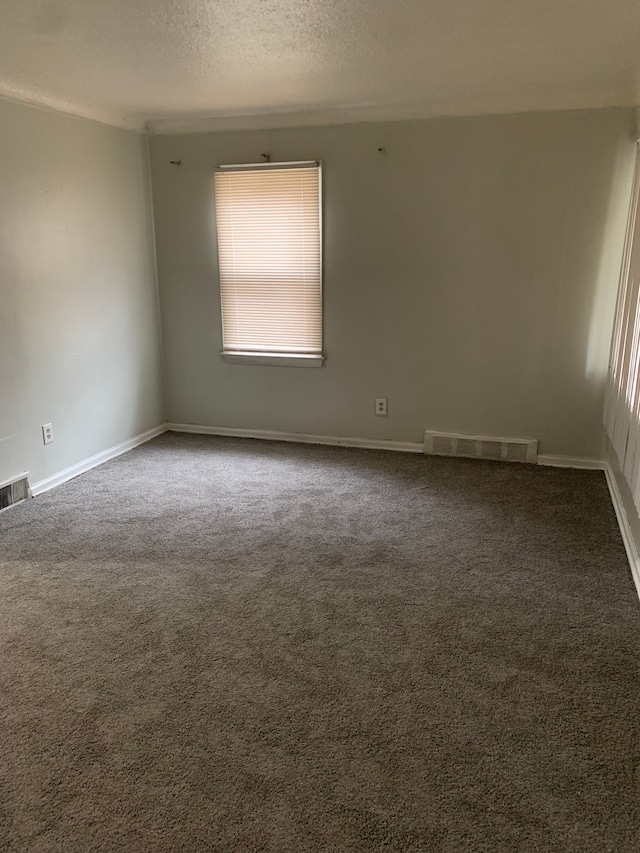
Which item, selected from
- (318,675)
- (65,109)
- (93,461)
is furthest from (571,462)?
(65,109)

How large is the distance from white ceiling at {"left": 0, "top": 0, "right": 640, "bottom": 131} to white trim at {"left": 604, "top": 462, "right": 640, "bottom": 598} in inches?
82.7

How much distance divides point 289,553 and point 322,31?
2.19 m

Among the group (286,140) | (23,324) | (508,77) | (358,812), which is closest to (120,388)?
(23,324)

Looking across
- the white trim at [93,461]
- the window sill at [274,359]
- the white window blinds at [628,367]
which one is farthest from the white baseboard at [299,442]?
the window sill at [274,359]

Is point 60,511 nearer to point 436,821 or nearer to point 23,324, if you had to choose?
point 23,324

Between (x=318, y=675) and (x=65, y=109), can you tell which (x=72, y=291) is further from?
(x=318, y=675)

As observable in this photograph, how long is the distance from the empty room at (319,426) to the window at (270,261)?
0.02 m

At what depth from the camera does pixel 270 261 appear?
4270mm

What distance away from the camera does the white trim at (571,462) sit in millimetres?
3916

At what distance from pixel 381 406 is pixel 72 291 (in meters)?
2.12

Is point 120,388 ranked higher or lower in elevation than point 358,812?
higher

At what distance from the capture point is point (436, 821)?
1.49 meters

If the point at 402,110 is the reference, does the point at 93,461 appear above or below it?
below

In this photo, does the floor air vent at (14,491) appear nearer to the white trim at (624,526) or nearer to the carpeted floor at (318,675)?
the carpeted floor at (318,675)
